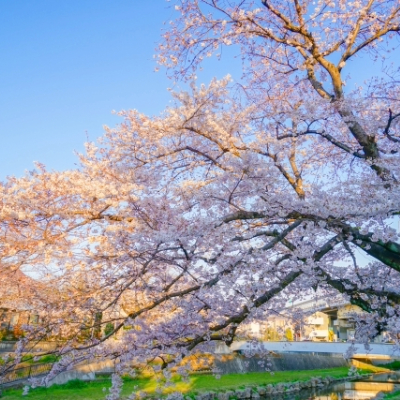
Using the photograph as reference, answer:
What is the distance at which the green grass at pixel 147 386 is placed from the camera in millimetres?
11551

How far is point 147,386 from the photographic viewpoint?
45.4 feet

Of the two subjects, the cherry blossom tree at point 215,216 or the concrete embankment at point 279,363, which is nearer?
the cherry blossom tree at point 215,216

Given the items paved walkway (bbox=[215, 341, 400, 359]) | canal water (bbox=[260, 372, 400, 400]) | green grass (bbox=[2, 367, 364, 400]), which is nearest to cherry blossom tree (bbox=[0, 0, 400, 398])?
green grass (bbox=[2, 367, 364, 400])

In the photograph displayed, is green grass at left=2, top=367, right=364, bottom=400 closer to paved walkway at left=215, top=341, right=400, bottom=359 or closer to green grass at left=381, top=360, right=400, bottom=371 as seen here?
paved walkway at left=215, top=341, right=400, bottom=359

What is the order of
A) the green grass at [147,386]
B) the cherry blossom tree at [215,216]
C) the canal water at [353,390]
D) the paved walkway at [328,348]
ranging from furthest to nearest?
the paved walkway at [328,348]
the canal water at [353,390]
the green grass at [147,386]
the cherry blossom tree at [215,216]

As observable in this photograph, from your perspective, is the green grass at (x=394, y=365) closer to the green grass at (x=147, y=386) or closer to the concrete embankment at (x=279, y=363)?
the concrete embankment at (x=279, y=363)

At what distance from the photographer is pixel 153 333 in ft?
21.0

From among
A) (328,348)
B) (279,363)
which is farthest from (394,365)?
(279,363)

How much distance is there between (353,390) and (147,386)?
893 centimetres

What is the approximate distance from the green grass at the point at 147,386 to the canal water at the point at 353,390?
110 cm

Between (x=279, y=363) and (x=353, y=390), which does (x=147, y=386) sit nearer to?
(x=353, y=390)

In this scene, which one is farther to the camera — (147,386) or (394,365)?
(394,365)

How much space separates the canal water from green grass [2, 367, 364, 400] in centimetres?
110

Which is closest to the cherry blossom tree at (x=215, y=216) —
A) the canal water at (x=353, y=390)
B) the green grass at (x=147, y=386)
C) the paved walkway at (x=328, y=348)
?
the green grass at (x=147, y=386)
